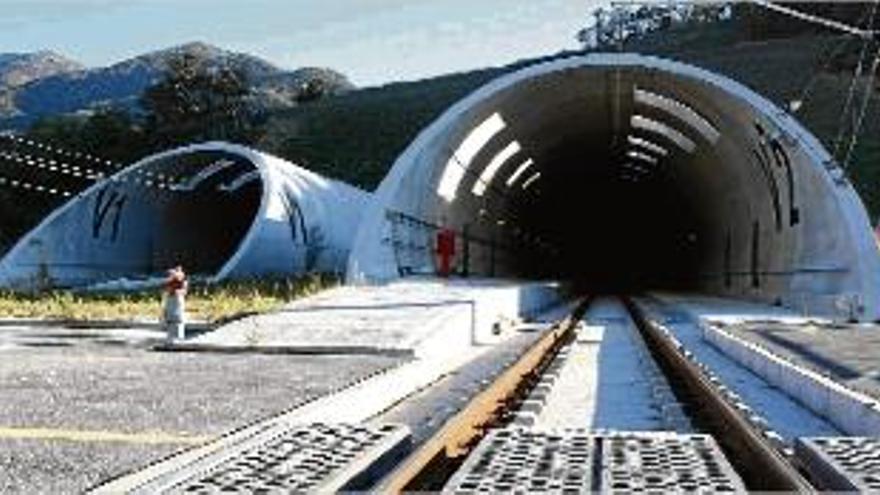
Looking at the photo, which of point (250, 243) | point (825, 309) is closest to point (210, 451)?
point (825, 309)

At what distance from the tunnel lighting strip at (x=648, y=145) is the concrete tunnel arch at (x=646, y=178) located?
5.2 inches

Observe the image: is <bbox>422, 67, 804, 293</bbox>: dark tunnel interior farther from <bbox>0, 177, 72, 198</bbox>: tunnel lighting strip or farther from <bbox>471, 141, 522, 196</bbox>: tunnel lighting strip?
<bbox>0, 177, 72, 198</bbox>: tunnel lighting strip

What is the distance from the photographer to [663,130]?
42344mm

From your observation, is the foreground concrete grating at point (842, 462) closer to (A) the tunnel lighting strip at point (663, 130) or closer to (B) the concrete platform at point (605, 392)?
(B) the concrete platform at point (605, 392)

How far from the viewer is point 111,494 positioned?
6414 mm

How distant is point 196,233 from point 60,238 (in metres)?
10.4

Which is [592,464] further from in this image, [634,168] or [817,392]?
[634,168]

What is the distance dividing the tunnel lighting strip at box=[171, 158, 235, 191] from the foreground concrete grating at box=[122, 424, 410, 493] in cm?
3536

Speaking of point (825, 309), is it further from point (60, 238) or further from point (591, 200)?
point (591, 200)

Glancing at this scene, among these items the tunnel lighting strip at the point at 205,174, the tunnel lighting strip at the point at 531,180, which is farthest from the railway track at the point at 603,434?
the tunnel lighting strip at the point at 531,180

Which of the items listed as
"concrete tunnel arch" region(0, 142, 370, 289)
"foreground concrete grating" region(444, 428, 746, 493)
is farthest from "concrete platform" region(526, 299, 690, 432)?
"concrete tunnel arch" region(0, 142, 370, 289)

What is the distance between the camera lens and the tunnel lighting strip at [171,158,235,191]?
4378cm

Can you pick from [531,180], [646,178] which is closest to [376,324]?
[531,180]

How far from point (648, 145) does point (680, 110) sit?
983 cm
